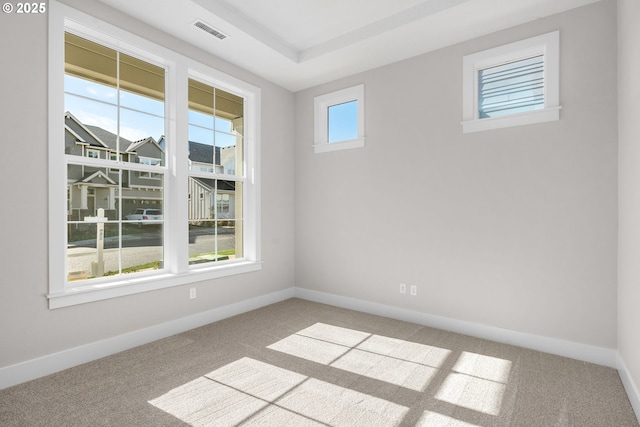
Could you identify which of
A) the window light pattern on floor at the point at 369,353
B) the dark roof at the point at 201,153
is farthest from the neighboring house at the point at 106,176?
the window light pattern on floor at the point at 369,353

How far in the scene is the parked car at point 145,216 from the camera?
309cm

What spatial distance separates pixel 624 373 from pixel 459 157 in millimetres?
2150

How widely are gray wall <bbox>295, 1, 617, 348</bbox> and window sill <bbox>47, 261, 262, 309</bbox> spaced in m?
1.40

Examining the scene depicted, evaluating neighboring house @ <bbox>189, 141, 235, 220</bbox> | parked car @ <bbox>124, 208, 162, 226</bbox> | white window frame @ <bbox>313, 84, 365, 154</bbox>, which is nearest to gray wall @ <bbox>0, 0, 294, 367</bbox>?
parked car @ <bbox>124, 208, 162, 226</bbox>

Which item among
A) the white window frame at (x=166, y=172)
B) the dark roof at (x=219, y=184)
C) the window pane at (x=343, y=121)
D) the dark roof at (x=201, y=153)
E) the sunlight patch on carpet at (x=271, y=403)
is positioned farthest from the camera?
the window pane at (x=343, y=121)

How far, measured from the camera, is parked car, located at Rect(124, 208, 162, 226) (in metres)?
3.09

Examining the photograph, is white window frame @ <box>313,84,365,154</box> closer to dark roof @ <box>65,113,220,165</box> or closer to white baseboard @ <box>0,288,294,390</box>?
dark roof @ <box>65,113,220,165</box>

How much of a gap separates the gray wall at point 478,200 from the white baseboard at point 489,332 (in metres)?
0.06

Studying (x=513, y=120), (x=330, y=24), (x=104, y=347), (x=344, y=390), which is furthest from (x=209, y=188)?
(x=513, y=120)

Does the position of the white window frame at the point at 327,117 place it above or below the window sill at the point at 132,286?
above

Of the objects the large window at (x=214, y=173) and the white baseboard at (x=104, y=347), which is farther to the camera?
the large window at (x=214, y=173)

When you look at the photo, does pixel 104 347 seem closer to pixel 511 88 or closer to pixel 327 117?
pixel 327 117

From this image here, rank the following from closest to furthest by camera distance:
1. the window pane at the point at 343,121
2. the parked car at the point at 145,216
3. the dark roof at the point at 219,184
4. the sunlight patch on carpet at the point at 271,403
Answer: the sunlight patch on carpet at the point at 271,403, the parked car at the point at 145,216, the dark roof at the point at 219,184, the window pane at the point at 343,121

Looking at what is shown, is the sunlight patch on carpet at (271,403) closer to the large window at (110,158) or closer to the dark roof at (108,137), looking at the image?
the large window at (110,158)
